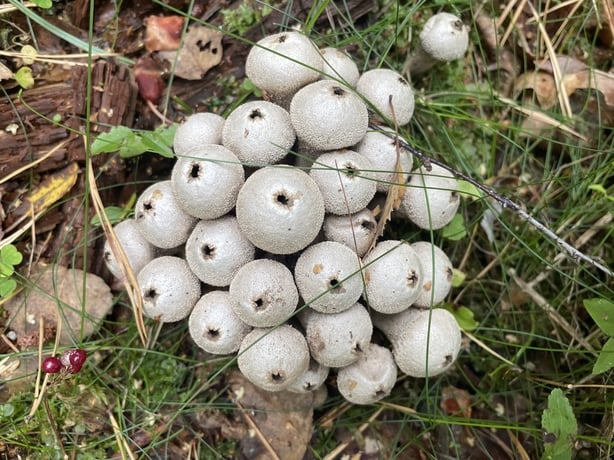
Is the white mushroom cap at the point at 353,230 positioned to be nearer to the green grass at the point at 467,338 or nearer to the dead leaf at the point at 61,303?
the green grass at the point at 467,338

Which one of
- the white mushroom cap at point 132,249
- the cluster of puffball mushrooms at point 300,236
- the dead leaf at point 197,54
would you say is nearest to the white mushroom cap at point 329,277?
the cluster of puffball mushrooms at point 300,236

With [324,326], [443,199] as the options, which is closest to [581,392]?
[443,199]

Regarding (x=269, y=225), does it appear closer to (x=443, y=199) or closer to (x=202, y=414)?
(x=443, y=199)

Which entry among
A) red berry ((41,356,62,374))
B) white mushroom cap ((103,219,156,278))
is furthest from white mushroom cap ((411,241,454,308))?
red berry ((41,356,62,374))

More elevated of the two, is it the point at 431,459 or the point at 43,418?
the point at 431,459

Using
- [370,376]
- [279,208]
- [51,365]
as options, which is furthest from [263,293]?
[51,365]

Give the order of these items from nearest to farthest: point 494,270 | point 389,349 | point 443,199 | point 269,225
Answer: point 269,225 → point 443,199 → point 389,349 → point 494,270
